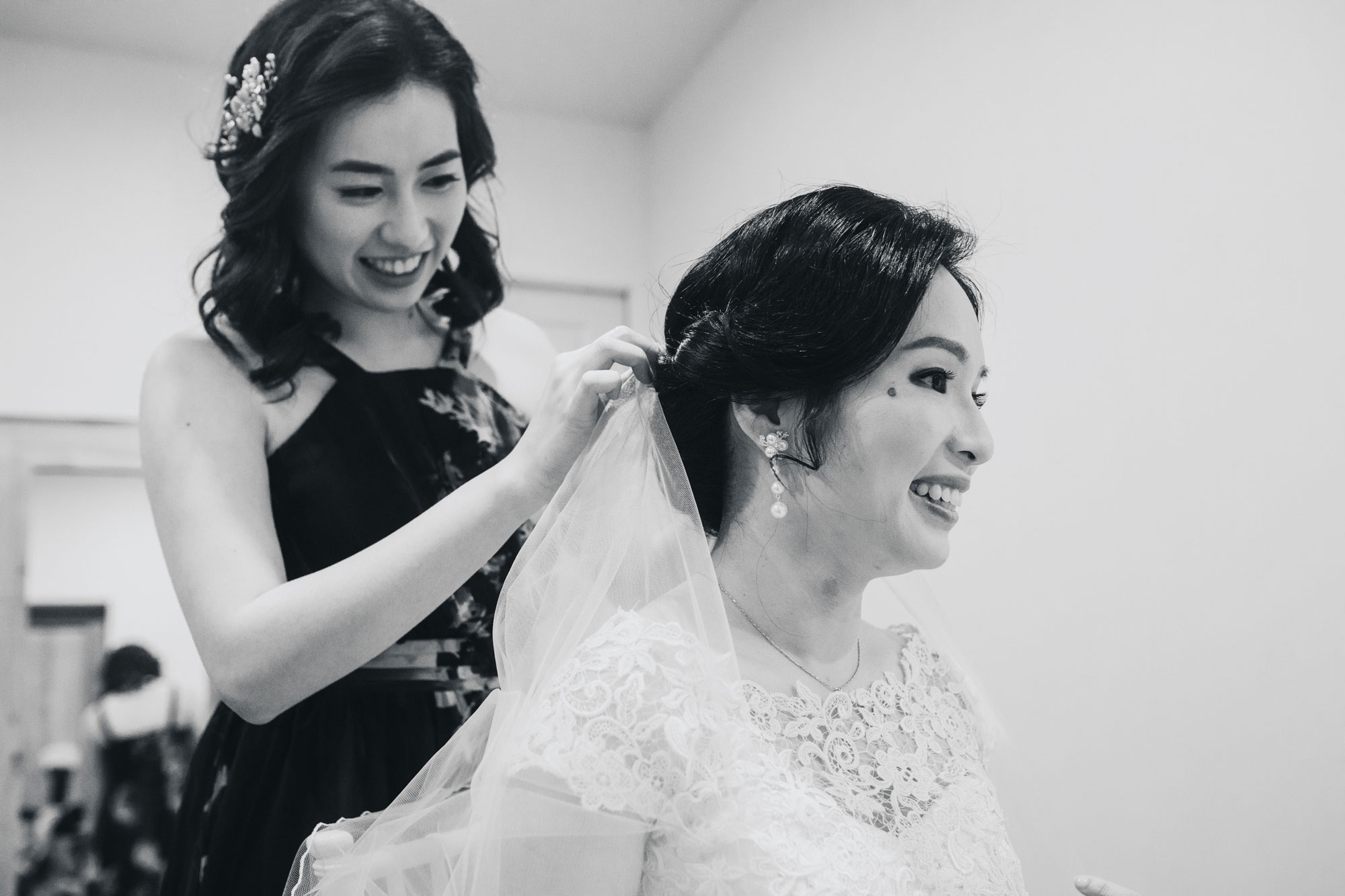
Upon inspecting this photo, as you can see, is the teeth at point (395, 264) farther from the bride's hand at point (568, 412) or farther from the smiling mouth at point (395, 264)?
the bride's hand at point (568, 412)

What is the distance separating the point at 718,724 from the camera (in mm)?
973

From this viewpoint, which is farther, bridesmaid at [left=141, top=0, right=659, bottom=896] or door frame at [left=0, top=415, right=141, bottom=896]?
door frame at [left=0, top=415, right=141, bottom=896]

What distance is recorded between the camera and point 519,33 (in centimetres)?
323

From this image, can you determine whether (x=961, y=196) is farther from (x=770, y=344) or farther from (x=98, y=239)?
(x=98, y=239)

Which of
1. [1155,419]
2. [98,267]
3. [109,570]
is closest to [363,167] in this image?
[1155,419]

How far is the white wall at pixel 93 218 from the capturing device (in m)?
3.05

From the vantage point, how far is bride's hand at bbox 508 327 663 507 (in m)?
1.09

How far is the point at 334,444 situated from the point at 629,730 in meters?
0.60

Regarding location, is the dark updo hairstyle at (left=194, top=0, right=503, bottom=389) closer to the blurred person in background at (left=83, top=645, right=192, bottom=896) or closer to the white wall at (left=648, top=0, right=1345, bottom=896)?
the white wall at (left=648, top=0, right=1345, bottom=896)

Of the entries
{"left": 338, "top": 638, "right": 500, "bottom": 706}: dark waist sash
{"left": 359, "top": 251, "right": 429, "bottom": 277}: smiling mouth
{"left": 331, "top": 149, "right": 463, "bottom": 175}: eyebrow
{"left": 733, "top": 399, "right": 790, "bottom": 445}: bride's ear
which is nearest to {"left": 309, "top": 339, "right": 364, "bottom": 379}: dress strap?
{"left": 359, "top": 251, "right": 429, "bottom": 277}: smiling mouth

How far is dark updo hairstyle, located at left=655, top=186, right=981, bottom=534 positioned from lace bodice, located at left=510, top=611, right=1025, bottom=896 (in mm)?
274

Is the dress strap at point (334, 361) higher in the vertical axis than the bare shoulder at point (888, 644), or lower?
higher

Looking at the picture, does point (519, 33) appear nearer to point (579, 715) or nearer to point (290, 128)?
point (290, 128)

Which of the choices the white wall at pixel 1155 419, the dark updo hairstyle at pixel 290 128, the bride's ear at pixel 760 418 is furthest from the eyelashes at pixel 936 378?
the dark updo hairstyle at pixel 290 128
